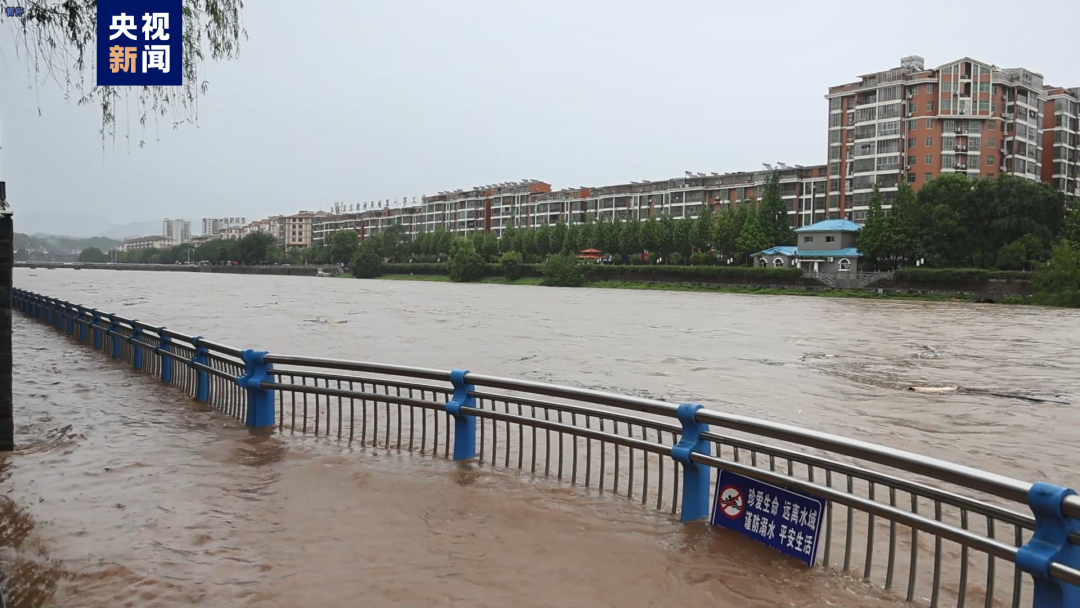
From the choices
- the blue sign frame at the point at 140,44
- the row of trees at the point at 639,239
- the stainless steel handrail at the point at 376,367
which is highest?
the row of trees at the point at 639,239

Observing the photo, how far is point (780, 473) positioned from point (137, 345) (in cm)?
1198

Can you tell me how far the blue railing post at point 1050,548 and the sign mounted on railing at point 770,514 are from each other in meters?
1.42

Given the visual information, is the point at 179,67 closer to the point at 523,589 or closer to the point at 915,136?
the point at 523,589

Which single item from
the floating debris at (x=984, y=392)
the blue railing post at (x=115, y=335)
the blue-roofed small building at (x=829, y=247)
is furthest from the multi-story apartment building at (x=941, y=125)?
the blue railing post at (x=115, y=335)

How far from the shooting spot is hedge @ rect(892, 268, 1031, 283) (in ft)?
196

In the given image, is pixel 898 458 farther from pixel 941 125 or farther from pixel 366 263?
pixel 366 263

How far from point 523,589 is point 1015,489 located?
267 centimetres

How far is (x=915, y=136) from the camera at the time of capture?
8750 centimetres

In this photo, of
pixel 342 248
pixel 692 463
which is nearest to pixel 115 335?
pixel 692 463

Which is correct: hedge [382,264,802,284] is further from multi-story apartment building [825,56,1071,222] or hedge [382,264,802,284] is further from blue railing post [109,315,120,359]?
blue railing post [109,315,120,359]

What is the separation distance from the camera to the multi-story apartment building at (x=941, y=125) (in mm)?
85562

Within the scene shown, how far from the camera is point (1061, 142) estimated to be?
94.2 m

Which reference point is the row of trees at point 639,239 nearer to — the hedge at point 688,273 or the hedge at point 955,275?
the hedge at point 688,273

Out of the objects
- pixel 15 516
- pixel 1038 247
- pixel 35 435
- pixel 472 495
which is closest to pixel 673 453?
pixel 472 495
